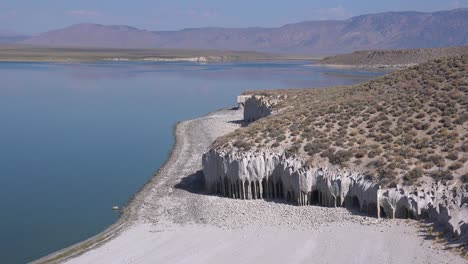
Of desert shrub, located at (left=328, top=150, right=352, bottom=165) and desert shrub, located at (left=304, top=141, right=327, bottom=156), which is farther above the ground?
desert shrub, located at (left=304, top=141, right=327, bottom=156)

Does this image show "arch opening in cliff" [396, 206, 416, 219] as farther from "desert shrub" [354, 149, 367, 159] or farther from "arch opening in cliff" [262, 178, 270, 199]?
"arch opening in cliff" [262, 178, 270, 199]

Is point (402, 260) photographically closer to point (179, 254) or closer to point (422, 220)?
point (422, 220)

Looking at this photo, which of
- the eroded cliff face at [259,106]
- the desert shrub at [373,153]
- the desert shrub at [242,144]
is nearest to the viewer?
the desert shrub at [373,153]

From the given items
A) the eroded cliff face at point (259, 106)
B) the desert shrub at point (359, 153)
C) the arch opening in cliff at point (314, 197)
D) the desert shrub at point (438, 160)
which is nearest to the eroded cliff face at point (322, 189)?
the arch opening in cliff at point (314, 197)

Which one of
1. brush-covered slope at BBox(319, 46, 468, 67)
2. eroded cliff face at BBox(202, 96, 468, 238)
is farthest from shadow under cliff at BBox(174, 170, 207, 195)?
brush-covered slope at BBox(319, 46, 468, 67)

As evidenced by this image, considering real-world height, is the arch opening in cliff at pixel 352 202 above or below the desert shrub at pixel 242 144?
below

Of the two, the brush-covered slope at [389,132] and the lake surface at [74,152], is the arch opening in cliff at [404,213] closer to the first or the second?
the brush-covered slope at [389,132]

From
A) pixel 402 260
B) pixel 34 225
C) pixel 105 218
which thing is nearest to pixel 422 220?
pixel 402 260
